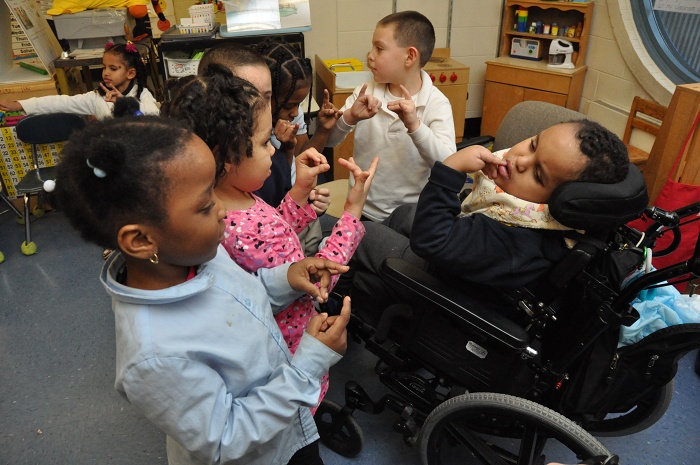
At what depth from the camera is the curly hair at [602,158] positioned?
1.03 metres

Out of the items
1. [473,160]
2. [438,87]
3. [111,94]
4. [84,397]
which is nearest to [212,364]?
[473,160]

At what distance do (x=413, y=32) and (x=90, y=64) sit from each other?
204 cm

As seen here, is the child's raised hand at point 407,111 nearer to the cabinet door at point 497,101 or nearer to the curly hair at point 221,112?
the curly hair at point 221,112

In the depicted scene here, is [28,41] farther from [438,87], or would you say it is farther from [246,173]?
[246,173]

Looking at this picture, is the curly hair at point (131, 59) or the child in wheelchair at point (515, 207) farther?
the curly hair at point (131, 59)

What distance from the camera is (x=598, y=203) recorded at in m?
0.98

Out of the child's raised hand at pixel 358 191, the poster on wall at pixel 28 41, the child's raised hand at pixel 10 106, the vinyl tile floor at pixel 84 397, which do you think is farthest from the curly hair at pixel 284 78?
the poster on wall at pixel 28 41

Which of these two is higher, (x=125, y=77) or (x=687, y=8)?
(x=687, y=8)

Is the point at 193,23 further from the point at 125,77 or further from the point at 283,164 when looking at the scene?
the point at 283,164

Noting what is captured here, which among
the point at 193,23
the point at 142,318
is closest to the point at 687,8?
the point at 193,23

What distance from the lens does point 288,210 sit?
123 cm

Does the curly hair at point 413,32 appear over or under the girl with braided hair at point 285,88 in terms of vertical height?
over

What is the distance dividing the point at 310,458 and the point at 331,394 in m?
0.67

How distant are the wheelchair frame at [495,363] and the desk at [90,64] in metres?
2.35
